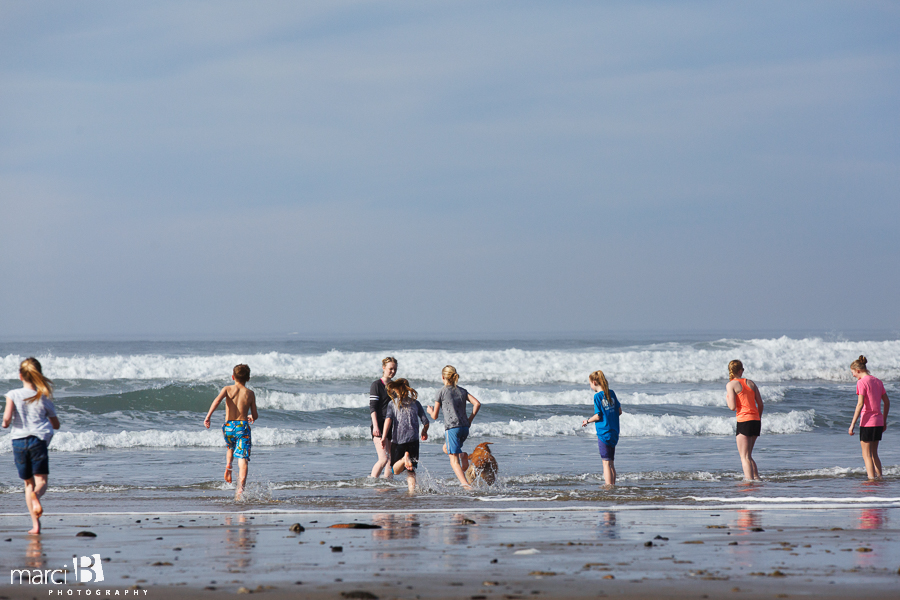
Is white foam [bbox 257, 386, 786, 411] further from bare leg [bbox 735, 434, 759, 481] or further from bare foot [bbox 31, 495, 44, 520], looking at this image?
bare foot [bbox 31, 495, 44, 520]

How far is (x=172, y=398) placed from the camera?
22.5 m

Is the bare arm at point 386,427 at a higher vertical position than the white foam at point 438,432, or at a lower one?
higher

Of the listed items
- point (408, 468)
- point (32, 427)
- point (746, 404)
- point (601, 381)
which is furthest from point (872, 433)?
point (32, 427)

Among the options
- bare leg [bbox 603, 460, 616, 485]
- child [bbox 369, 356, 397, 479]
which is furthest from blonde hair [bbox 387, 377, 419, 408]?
bare leg [bbox 603, 460, 616, 485]

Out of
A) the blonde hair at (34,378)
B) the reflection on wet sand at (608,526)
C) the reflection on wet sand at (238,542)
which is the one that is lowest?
the reflection on wet sand at (608,526)

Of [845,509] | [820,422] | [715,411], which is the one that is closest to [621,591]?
[845,509]

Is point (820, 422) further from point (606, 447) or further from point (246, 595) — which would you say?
point (246, 595)

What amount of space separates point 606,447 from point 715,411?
12657mm

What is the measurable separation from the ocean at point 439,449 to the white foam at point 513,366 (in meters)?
0.21

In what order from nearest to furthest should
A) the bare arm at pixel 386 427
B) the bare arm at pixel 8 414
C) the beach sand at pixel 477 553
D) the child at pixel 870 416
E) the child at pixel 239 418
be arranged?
the beach sand at pixel 477 553 → the bare arm at pixel 8 414 → the child at pixel 239 418 → the bare arm at pixel 386 427 → the child at pixel 870 416

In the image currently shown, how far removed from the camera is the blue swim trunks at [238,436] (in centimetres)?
991

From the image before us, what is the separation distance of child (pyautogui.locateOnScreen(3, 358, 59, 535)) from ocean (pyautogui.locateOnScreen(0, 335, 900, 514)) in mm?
2085

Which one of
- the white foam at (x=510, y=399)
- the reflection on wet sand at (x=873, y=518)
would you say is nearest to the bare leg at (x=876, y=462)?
the reflection on wet sand at (x=873, y=518)

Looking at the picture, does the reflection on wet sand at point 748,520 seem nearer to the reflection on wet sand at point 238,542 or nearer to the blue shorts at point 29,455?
the reflection on wet sand at point 238,542
